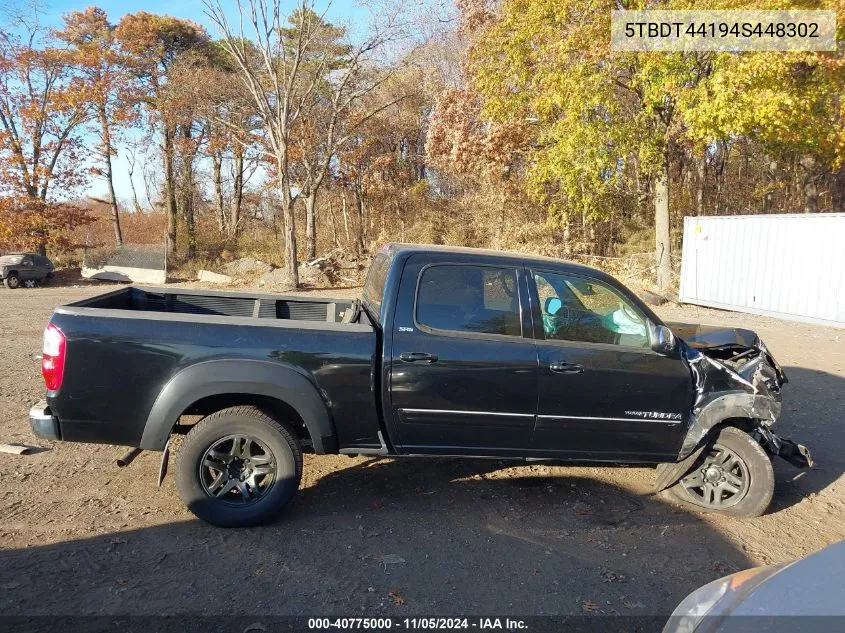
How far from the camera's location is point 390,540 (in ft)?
11.7

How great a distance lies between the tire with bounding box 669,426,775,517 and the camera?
394 cm

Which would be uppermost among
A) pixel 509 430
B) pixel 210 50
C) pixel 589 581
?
pixel 210 50

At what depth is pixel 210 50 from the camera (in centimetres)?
2770

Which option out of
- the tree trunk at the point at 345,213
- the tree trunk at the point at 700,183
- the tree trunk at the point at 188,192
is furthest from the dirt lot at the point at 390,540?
the tree trunk at the point at 188,192

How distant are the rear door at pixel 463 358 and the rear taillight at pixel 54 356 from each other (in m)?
1.99

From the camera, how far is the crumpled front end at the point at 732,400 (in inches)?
153

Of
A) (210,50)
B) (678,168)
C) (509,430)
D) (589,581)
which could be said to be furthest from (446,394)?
(210,50)

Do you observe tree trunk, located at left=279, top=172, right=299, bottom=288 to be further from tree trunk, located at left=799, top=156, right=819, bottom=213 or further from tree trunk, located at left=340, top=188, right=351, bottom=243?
tree trunk, located at left=799, top=156, right=819, bottom=213

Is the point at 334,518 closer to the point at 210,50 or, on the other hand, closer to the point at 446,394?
the point at 446,394

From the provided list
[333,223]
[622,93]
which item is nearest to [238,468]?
[622,93]

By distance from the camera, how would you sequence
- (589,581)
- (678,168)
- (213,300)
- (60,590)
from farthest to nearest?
1. (678,168)
2. (213,300)
3. (589,581)
4. (60,590)

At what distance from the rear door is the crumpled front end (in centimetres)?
117

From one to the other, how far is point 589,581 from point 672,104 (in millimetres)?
15681

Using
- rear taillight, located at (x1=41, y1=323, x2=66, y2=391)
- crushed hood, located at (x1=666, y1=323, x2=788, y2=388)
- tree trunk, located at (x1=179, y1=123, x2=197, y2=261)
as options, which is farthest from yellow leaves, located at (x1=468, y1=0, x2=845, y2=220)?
tree trunk, located at (x1=179, y1=123, x2=197, y2=261)
